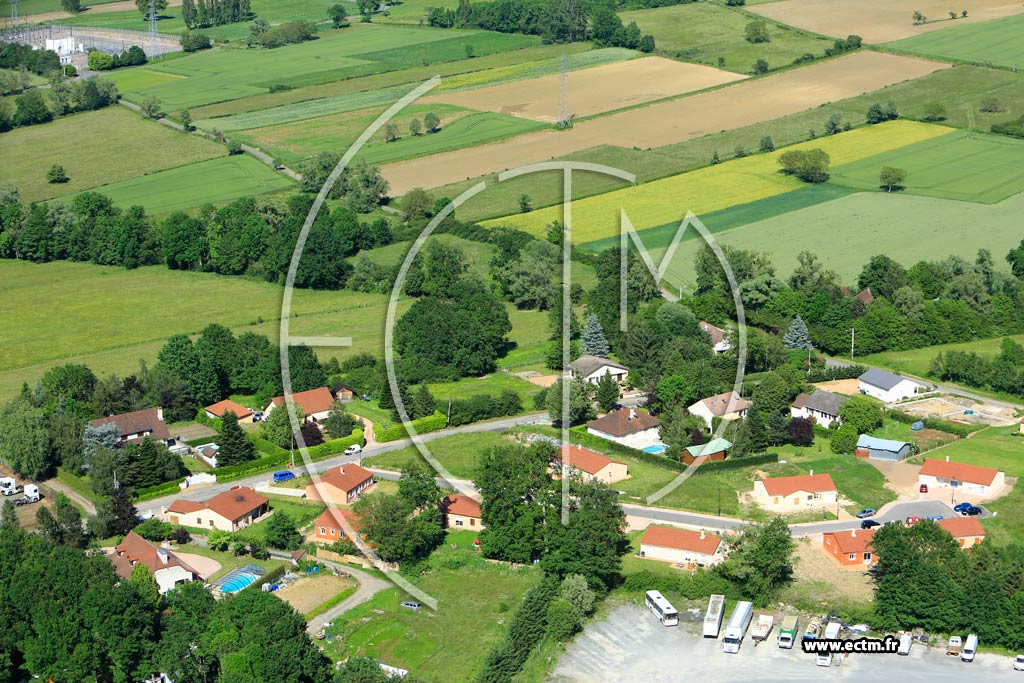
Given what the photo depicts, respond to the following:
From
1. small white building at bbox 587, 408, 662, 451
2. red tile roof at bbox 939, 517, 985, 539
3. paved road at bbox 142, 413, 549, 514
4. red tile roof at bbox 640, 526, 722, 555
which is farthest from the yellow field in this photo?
red tile roof at bbox 939, 517, 985, 539

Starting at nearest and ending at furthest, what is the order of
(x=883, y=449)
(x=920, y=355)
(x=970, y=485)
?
1. (x=970, y=485)
2. (x=883, y=449)
3. (x=920, y=355)

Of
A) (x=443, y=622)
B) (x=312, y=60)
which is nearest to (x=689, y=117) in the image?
(x=312, y=60)

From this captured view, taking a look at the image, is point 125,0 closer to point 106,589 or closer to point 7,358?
point 7,358

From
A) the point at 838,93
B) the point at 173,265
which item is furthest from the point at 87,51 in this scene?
the point at 838,93

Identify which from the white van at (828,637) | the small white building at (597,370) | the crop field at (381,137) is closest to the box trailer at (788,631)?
the white van at (828,637)

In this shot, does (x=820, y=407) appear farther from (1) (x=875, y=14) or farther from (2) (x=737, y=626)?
(1) (x=875, y=14)
